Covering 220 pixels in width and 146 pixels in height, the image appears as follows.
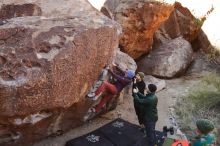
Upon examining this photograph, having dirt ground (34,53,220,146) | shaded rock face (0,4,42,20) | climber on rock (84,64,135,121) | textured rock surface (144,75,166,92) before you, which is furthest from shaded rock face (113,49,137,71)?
shaded rock face (0,4,42,20)

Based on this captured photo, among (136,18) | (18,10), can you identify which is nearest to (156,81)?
(136,18)

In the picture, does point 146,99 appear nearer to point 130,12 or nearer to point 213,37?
point 130,12

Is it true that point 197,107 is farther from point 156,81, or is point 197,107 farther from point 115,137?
point 115,137

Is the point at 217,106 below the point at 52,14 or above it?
below

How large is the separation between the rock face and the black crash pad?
54 centimetres

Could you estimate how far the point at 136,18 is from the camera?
11391mm

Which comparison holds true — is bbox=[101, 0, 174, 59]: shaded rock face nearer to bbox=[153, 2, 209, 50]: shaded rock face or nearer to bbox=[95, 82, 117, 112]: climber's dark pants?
bbox=[153, 2, 209, 50]: shaded rock face

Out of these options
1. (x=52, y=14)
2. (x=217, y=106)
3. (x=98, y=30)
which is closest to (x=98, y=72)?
(x=98, y=30)

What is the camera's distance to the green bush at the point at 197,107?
9.20 metres

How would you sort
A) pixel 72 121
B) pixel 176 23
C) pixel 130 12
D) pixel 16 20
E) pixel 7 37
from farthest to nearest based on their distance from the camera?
pixel 176 23 → pixel 130 12 → pixel 72 121 → pixel 16 20 → pixel 7 37

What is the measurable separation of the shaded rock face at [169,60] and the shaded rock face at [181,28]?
2.29 ft

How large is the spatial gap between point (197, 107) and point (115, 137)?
2.58 metres

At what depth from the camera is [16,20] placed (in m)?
7.19

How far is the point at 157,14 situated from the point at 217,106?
3341 mm
